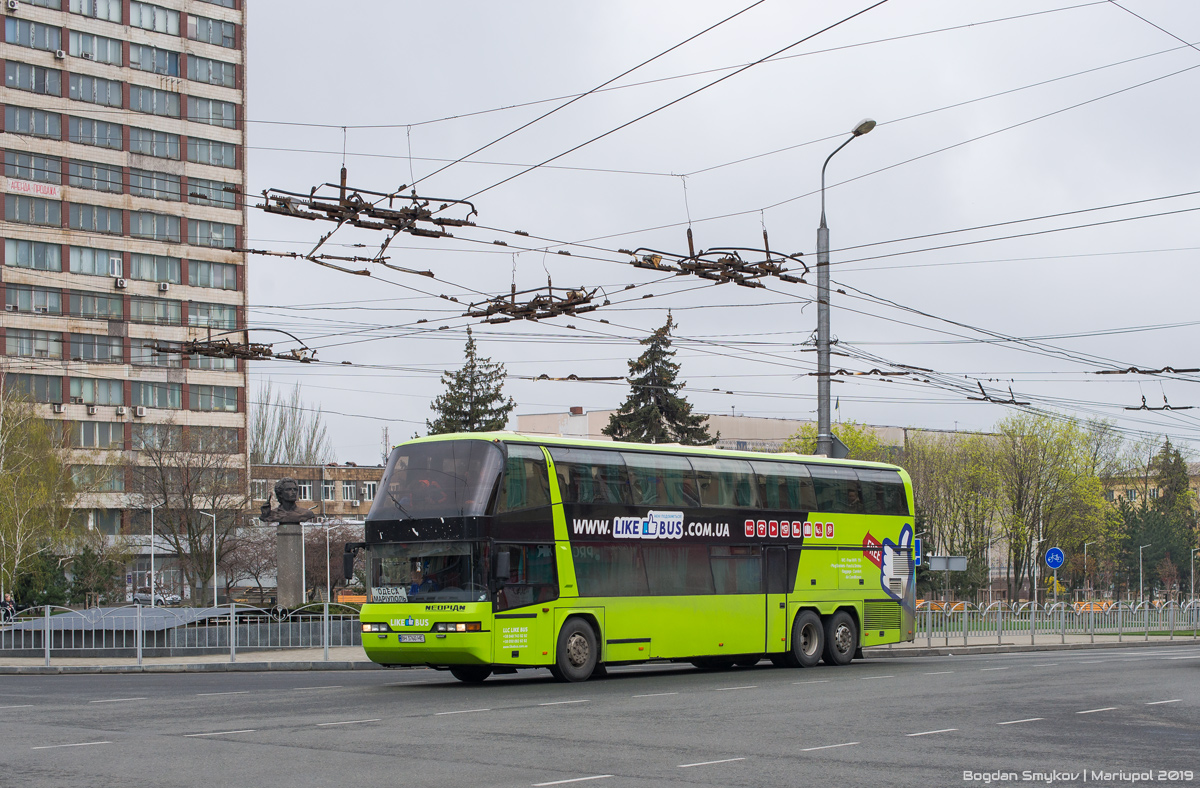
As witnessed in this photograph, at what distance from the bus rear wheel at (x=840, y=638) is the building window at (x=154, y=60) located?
222 feet

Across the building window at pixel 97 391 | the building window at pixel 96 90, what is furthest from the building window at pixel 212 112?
the building window at pixel 97 391

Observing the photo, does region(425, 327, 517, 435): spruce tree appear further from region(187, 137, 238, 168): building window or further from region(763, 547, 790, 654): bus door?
region(763, 547, 790, 654): bus door

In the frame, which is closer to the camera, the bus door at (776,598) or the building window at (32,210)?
the bus door at (776,598)

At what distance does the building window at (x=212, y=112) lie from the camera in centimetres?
8219

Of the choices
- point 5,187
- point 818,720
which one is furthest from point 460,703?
point 5,187

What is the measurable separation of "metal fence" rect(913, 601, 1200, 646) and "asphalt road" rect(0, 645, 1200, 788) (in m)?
14.8

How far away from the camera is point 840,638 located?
960 inches

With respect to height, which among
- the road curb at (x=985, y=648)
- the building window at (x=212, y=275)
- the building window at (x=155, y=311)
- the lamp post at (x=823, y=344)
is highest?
the building window at (x=212, y=275)

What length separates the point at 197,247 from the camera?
272ft

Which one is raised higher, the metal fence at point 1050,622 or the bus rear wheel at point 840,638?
the bus rear wheel at point 840,638

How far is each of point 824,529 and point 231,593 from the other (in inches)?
2605

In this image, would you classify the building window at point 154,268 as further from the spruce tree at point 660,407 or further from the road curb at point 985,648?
the road curb at point 985,648

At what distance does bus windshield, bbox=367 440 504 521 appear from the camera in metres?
19.2

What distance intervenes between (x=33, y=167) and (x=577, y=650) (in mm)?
66057
